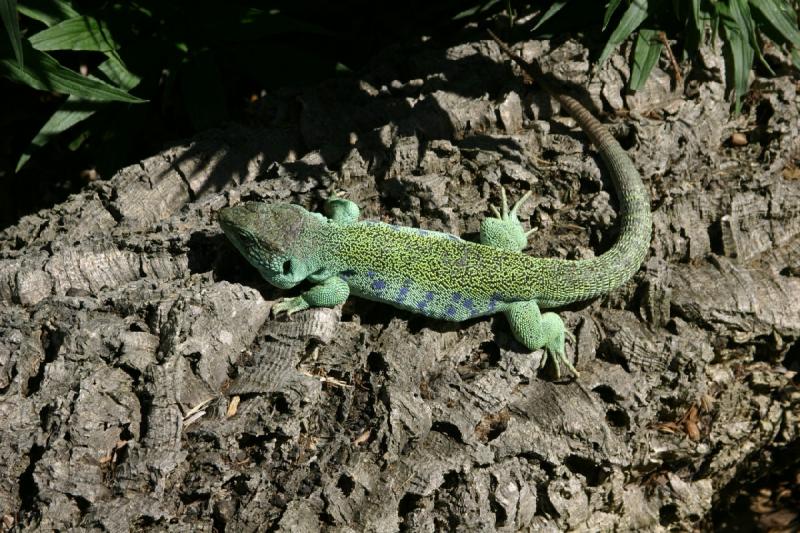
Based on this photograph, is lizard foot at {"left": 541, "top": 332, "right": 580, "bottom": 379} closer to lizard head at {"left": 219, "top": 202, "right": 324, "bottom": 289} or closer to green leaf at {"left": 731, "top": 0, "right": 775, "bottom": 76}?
lizard head at {"left": 219, "top": 202, "right": 324, "bottom": 289}

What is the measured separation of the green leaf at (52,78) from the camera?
13.1 feet

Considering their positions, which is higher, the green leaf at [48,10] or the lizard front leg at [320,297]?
the green leaf at [48,10]

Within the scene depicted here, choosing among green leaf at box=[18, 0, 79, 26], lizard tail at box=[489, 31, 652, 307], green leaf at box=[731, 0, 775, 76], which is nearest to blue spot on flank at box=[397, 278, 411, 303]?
lizard tail at box=[489, 31, 652, 307]

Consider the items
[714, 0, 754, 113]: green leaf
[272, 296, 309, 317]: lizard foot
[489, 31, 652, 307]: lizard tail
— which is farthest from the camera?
[714, 0, 754, 113]: green leaf

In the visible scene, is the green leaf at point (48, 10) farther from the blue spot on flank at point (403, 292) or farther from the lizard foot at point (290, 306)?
the blue spot on flank at point (403, 292)

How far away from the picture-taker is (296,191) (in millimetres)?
4332

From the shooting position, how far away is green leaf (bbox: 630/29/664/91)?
177 inches

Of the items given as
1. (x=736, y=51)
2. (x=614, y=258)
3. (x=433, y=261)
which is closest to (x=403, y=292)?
(x=433, y=261)

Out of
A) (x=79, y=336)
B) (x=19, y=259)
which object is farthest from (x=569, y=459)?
(x=19, y=259)

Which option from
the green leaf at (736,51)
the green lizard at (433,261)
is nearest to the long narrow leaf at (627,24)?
the green leaf at (736,51)

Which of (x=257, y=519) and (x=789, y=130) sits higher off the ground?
(x=789, y=130)

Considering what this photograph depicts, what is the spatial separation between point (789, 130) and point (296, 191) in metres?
3.29

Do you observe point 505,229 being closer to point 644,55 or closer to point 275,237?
point 275,237

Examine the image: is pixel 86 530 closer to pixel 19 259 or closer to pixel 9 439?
pixel 9 439
